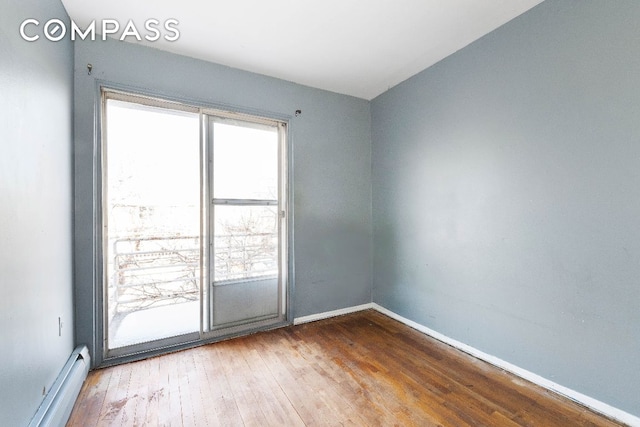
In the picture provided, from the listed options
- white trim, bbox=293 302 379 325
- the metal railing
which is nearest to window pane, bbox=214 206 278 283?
the metal railing

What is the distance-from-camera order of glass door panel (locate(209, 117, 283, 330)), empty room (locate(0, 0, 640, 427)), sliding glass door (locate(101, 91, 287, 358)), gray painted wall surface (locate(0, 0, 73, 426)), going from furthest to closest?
1. glass door panel (locate(209, 117, 283, 330))
2. sliding glass door (locate(101, 91, 287, 358))
3. empty room (locate(0, 0, 640, 427))
4. gray painted wall surface (locate(0, 0, 73, 426))

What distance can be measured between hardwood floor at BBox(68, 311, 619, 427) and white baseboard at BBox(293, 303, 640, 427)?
0.19 ft

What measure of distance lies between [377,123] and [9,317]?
3466 millimetres

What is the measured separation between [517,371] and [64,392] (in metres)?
3.06

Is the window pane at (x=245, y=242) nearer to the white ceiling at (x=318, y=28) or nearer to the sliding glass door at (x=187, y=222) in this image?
the sliding glass door at (x=187, y=222)

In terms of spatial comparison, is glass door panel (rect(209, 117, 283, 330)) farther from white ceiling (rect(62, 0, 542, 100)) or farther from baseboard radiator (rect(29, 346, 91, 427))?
baseboard radiator (rect(29, 346, 91, 427))

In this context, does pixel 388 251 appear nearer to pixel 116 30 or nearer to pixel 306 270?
pixel 306 270

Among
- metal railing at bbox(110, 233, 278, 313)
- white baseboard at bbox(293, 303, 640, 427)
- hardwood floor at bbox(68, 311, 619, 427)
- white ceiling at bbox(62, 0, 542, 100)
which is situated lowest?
hardwood floor at bbox(68, 311, 619, 427)

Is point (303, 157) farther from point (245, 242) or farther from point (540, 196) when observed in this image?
point (540, 196)

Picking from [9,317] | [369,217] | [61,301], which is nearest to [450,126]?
[369,217]

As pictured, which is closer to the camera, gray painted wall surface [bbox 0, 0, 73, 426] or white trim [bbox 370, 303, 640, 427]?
gray painted wall surface [bbox 0, 0, 73, 426]

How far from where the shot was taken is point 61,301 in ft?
5.97

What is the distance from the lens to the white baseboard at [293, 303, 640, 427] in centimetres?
158

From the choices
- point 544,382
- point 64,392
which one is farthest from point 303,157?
point 544,382
